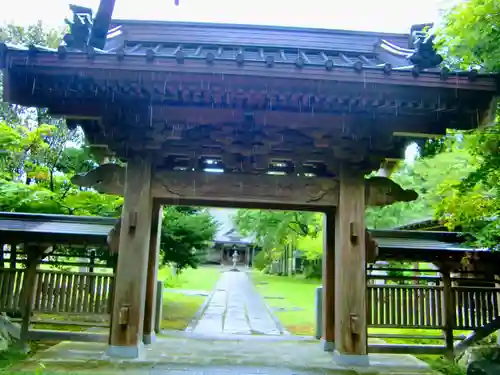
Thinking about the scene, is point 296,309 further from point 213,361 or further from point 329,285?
point 213,361

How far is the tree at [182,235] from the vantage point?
10891mm

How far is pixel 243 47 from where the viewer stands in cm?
673

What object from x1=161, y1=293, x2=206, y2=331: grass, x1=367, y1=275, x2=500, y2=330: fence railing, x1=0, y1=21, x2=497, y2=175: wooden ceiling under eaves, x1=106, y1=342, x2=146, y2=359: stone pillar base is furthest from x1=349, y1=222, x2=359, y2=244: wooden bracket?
x1=161, y1=293, x2=206, y2=331: grass

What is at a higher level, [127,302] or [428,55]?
[428,55]

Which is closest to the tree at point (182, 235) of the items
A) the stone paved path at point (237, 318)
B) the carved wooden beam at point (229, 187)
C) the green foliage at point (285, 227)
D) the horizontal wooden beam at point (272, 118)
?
the stone paved path at point (237, 318)

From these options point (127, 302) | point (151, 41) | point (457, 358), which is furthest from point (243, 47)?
point (457, 358)

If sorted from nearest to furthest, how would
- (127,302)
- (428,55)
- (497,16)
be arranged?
(497,16) < (428,55) < (127,302)

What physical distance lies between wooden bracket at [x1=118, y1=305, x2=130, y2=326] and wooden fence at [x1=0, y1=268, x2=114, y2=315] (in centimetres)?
132

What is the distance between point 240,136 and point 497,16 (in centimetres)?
344

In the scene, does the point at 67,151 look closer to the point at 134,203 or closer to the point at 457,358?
the point at 134,203

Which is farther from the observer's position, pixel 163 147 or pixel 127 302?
pixel 163 147

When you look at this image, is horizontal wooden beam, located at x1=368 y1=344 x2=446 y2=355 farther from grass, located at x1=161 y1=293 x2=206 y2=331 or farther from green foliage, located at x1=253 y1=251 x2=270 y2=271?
green foliage, located at x1=253 y1=251 x2=270 y2=271

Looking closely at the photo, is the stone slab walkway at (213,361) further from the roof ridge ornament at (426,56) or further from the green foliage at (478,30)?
the green foliage at (478,30)

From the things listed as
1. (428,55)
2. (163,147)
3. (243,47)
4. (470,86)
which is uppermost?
(243,47)
